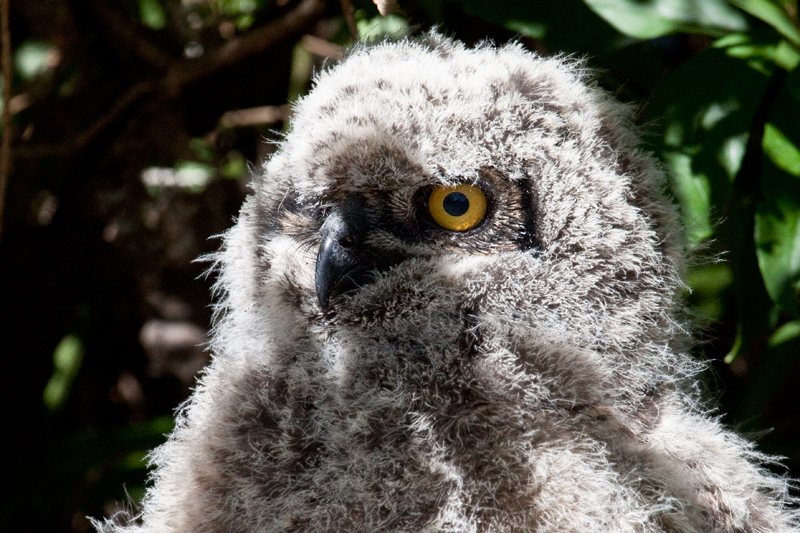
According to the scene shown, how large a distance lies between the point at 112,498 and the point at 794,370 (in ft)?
10.3

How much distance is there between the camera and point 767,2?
1.96 metres

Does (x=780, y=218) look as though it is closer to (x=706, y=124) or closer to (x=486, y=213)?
(x=706, y=124)

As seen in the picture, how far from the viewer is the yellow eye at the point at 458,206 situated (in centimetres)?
152

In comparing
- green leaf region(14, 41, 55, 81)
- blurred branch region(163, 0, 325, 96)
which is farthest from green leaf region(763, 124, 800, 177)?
green leaf region(14, 41, 55, 81)

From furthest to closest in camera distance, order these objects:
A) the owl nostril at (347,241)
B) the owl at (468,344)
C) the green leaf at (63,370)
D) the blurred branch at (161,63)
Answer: the green leaf at (63,370), the blurred branch at (161,63), the owl nostril at (347,241), the owl at (468,344)

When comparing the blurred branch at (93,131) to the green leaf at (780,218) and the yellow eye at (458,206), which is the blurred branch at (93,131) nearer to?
the yellow eye at (458,206)

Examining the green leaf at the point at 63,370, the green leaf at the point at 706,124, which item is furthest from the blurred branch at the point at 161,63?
the green leaf at the point at 706,124

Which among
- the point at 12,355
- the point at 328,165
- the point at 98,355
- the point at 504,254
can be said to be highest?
the point at 328,165

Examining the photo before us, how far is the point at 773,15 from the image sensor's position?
1913 mm

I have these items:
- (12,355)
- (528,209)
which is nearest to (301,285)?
(528,209)

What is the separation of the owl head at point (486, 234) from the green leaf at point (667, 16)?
1.23 feet

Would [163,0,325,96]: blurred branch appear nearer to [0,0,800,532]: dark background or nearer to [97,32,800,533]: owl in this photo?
[0,0,800,532]: dark background

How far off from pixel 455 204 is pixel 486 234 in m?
0.09

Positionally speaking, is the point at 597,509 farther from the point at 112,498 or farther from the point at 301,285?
the point at 112,498
